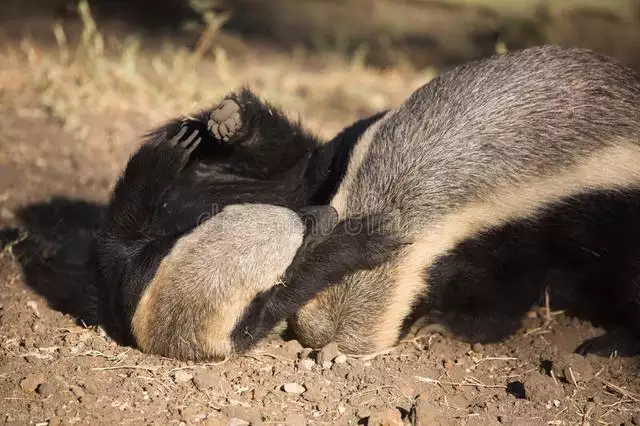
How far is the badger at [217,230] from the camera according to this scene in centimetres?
405

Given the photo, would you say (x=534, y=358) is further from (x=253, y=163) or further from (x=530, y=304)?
(x=253, y=163)

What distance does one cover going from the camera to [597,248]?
455cm

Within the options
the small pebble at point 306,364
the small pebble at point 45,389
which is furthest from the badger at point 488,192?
the small pebble at point 45,389

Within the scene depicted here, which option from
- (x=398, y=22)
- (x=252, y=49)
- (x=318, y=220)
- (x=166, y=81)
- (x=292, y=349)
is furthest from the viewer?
(x=398, y=22)

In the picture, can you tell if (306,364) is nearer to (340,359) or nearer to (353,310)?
(340,359)

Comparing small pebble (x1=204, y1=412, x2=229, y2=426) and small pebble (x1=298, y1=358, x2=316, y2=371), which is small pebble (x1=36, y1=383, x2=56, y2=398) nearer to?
small pebble (x1=204, y1=412, x2=229, y2=426)

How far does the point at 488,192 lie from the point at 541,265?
2.07 ft

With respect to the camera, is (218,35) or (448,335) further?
(218,35)

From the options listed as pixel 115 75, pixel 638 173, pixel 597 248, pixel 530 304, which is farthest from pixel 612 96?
pixel 115 75

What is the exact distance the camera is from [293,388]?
412 centimetres

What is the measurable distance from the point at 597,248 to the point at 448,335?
37.6 inches

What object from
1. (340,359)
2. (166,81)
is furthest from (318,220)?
(166,81)

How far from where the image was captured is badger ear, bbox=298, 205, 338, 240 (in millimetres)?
4172

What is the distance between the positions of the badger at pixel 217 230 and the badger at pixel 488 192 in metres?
0.26
